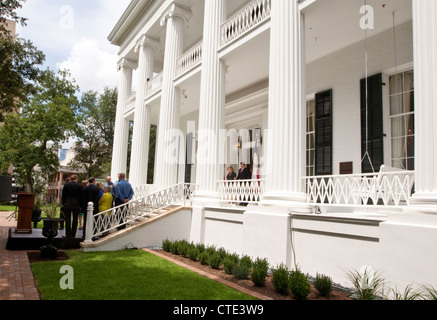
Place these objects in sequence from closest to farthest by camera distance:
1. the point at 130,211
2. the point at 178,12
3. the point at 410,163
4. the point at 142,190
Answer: the point at 410,163
the point at 130,211
the point at 178,12
the point at 142,190

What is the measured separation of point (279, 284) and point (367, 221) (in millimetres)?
1840

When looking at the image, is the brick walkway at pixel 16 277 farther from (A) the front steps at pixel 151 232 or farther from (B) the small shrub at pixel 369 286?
(B) the small shrub at pixel 369 286

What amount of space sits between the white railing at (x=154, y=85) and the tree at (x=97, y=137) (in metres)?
21.8

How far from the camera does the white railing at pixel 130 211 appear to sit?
376 inches

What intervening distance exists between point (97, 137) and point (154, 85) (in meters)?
24.0

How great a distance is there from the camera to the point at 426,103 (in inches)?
197

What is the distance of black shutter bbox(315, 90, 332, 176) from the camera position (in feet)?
34.4

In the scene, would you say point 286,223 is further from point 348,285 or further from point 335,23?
point 335,23

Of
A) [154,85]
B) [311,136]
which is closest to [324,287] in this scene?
[311,136]

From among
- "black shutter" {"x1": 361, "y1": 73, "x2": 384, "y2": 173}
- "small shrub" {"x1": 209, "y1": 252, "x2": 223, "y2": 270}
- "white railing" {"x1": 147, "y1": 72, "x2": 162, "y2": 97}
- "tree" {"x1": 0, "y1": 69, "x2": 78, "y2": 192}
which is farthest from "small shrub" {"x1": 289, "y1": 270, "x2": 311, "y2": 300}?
"tree" {"x1": 0, "y1": 69, "x2": 78, "y2": 192}

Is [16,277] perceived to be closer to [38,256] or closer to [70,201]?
[38,256]

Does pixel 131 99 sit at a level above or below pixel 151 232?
above

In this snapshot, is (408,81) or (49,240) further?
(408,81)
